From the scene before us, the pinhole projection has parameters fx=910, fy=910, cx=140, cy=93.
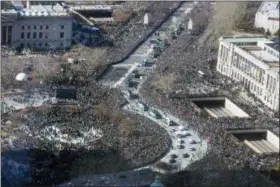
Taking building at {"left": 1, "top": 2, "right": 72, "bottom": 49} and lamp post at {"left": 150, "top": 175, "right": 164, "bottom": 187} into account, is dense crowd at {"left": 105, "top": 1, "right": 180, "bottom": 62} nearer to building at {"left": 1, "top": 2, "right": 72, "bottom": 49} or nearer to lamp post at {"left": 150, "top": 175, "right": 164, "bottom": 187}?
building at {"left": 1, "top": 2, "right": 72, "bottom": 49}

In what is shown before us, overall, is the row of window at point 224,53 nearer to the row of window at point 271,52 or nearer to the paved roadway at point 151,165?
the row of window at point 271,52

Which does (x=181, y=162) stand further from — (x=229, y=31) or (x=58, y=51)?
(x=58, y=51)

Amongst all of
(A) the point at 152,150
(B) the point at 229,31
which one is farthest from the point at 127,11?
(A) the point at 152,150

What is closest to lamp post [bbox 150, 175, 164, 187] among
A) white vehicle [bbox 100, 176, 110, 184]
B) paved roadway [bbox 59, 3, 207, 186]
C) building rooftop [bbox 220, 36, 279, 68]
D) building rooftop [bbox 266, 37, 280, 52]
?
paved roadway [bbox 59, 3, 207, 186]

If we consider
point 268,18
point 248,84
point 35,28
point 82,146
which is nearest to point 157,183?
point 82,146

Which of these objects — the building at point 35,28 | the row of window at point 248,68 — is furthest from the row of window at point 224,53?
the building at point 35,28

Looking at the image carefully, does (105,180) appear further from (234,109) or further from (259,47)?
(259,47)
